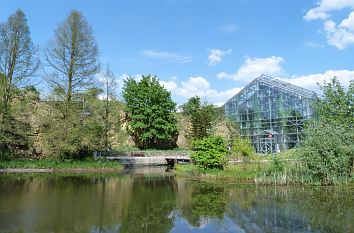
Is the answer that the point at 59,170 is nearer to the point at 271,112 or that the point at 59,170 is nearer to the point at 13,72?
the point at 13,72

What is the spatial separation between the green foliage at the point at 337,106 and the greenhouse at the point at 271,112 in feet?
50.8

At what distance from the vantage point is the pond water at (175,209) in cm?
1125

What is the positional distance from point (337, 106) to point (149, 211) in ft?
64.5

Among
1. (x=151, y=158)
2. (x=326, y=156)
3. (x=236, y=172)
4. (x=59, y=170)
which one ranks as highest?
(x=326, y=156)

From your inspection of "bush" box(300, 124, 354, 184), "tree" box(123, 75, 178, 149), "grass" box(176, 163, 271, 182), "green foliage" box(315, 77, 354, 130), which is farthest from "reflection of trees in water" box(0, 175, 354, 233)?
"tree" box(123, 75, 178, 149)

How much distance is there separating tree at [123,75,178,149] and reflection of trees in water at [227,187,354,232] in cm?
3162

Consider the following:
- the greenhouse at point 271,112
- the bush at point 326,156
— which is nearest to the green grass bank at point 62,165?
the bush at point 326,156

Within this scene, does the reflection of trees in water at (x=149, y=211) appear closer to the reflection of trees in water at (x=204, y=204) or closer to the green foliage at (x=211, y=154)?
the reflection of trees in water at (x=204, y=204)

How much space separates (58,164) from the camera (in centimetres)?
3247

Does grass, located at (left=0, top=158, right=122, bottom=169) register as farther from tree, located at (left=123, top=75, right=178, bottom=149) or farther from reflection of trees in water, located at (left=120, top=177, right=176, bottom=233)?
tree, located at (left=123, top=75, right=178, bottom=149)

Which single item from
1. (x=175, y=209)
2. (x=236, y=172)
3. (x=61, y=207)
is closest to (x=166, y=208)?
(x=175, y=209)

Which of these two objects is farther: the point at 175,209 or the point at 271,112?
the point at 271,112

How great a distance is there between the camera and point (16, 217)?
484 inches

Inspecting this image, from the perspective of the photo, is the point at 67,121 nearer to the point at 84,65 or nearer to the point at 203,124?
the point at 84,65
